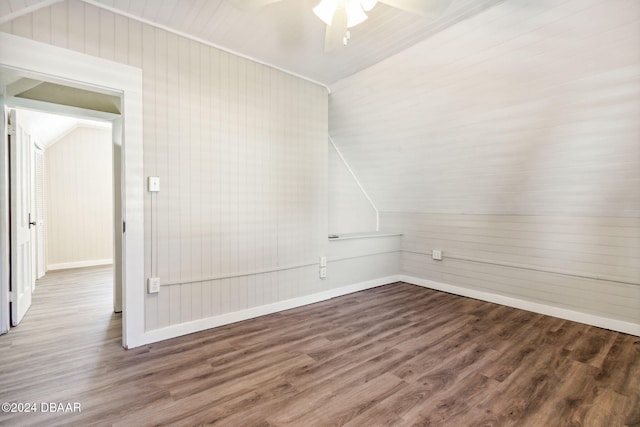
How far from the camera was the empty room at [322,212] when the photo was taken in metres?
1.81

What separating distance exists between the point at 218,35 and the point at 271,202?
1552mm

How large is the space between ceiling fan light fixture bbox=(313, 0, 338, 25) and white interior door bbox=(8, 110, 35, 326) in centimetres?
307

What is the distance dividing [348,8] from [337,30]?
0.16m

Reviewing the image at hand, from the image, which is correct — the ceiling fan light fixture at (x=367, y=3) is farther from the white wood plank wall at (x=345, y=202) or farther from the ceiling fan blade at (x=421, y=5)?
the white wood plank wall at (x=345, y=202)

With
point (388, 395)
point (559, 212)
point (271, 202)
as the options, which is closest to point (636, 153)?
point (559, 212)

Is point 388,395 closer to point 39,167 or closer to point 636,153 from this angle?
point 636,153

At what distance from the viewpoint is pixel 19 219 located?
2830mm

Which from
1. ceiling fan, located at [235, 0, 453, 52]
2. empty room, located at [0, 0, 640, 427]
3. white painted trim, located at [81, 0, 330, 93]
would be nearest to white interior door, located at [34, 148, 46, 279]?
empty room, located at [0, 0, 640, 427]

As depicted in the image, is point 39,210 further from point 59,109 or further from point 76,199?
point 59,109

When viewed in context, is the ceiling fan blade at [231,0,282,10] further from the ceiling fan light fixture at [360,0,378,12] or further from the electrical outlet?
the electrical outlet

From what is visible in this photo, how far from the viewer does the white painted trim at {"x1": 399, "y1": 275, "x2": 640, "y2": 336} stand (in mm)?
2764

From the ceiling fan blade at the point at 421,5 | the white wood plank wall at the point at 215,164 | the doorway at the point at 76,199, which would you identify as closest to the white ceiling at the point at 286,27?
the white wood plank wall at the point at 215,164

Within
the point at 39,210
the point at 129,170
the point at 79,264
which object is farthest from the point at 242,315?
the point at 79,264

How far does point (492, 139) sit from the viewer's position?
2.92 meters
